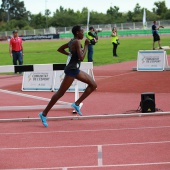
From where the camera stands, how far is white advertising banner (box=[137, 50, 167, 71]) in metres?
22.4

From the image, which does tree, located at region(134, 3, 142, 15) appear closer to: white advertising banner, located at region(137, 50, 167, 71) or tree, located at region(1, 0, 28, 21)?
tree, located at region(1, 0, 28, 21)

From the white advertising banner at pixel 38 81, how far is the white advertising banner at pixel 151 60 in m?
6.07

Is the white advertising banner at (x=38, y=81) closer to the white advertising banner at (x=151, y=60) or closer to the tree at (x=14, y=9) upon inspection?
the white advertising banner at (x=151, y=60)

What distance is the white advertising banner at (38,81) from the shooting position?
690 inches

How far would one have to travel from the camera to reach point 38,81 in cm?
1772

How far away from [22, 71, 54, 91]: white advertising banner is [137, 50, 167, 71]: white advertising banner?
19.9 ft

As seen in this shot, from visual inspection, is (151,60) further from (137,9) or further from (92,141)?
(137,9)

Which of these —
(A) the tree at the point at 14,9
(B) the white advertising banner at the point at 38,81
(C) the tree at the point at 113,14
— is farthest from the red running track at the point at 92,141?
(A) the tree at the point at 14,9

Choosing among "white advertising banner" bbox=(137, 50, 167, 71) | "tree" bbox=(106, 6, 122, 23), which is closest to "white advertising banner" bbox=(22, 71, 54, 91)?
"white advertising banner" bbox=(137, 50, 167, 71)

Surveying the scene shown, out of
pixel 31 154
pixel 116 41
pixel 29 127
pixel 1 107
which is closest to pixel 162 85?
pixel 1 107

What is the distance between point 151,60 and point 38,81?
6448mm

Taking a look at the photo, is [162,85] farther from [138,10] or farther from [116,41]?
[138,10]

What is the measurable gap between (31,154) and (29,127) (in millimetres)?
2549

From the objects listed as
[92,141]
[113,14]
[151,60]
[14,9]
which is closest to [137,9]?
[113,14]
